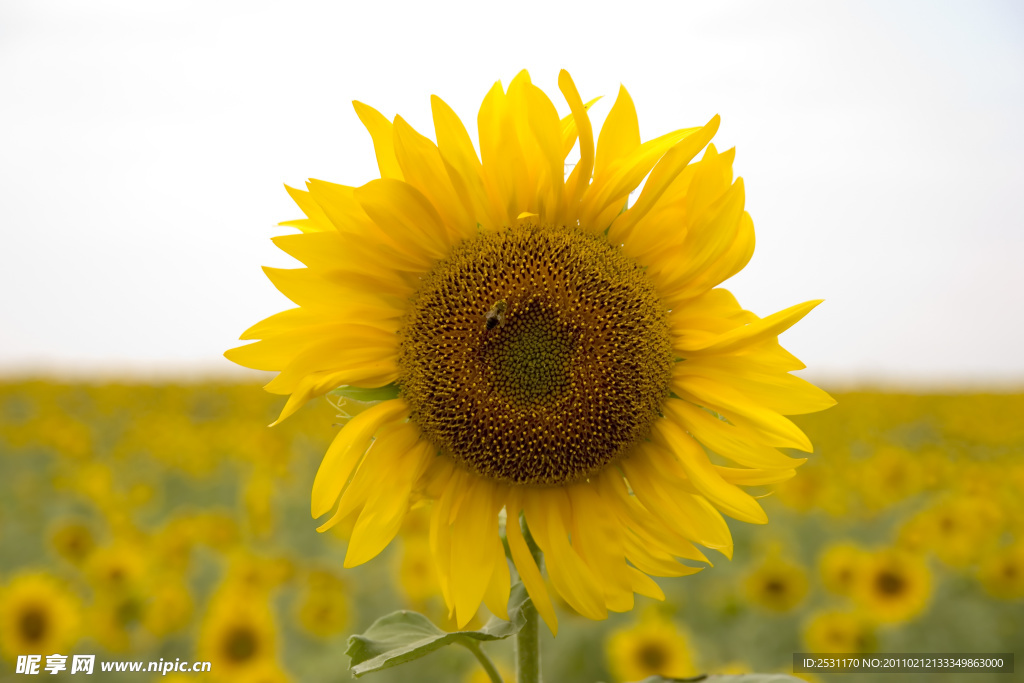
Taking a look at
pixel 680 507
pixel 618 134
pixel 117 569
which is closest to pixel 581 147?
pixel 618 134

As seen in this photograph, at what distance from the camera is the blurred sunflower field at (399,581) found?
4.06 m

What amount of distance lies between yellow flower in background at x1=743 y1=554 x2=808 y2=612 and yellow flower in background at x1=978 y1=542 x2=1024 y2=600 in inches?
49.9

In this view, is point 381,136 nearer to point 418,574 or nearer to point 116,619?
point 418,574

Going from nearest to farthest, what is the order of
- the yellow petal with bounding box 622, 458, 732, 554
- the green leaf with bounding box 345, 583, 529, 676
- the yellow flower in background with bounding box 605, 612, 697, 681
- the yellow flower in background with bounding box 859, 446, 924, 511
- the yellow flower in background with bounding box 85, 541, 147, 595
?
the green leaf with bounding box 345, 583, 529, 676 → the yellow petal with bounding box 622, 458, 732, 554 → the yellow flower in background with bounding box 605, 612, 697, 681 → the yellow flower in background with bounding box 85, 541, 147, 595 → the yellow flower in background with bounding box 859, 446, 924, 511

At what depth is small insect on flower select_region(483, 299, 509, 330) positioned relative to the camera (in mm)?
1427

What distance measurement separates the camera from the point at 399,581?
4.38 metres

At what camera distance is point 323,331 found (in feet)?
4.69

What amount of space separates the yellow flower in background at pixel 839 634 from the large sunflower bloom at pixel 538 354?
3.37 meters

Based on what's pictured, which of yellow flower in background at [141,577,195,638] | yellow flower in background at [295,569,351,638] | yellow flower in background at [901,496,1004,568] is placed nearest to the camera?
yellow flower in background at [141,577,195,638]

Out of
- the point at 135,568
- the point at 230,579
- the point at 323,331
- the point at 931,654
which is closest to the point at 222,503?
the point at 135,568

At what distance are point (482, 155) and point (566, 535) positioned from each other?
29.5 inches

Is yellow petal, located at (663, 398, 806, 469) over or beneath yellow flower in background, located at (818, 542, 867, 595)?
over

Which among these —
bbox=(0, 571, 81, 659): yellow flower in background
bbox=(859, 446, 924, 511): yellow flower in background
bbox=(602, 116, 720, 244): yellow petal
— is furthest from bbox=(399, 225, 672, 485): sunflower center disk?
bbox=(859, 446, 924, 511): yellow flower in background

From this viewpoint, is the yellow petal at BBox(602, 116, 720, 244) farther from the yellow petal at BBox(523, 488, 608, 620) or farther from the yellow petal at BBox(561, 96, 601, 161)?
the yellow petal at BBox(523, 488, 608, 620)
